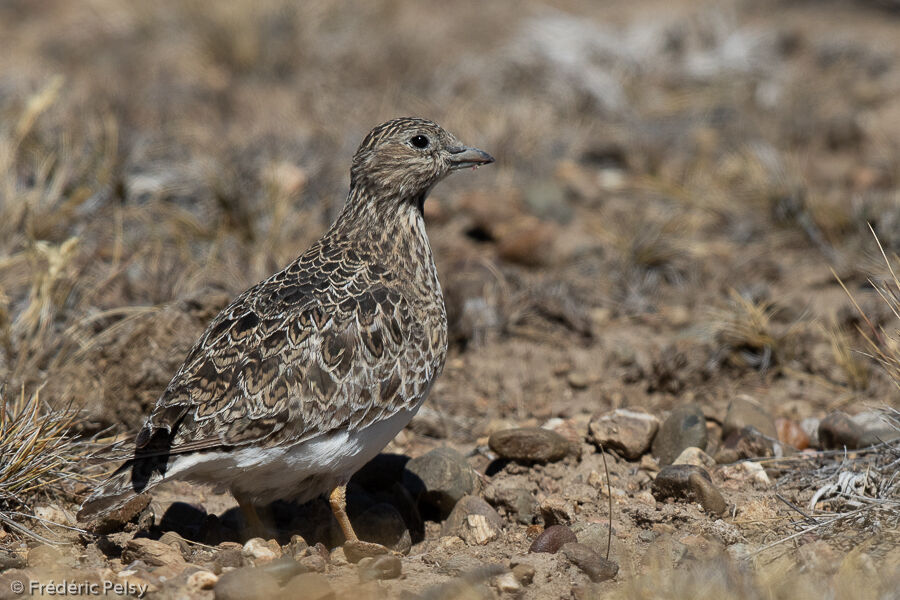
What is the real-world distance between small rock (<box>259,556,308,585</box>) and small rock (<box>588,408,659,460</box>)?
224 cm

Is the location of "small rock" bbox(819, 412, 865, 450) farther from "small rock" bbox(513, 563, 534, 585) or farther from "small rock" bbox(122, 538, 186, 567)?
"small rock" bbox(122, 538, 186, 567)

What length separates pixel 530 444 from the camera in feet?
20.1

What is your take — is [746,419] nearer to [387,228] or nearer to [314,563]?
[387,228]

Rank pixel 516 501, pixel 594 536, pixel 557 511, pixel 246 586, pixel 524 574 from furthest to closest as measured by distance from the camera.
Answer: pixel 516 501 → pixel 557 511 → pixel 594 536 → pixel 524 574 → pixel 246 586

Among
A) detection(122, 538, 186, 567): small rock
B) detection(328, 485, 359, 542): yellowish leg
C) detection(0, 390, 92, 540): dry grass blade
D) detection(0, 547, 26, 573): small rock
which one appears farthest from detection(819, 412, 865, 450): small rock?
detection(0, 547, 26, 573): small rock

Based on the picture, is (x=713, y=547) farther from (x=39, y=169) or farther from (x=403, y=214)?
(x=39, y=169)

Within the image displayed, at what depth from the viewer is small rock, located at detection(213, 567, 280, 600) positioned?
4.33 m

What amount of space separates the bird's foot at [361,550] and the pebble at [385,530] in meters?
0.36

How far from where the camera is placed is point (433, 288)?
5816 mm

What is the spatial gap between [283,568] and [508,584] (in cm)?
106

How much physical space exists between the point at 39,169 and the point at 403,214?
431 centimetres

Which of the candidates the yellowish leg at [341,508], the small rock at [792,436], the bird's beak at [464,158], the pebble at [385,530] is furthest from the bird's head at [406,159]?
the small rock at [792,436]

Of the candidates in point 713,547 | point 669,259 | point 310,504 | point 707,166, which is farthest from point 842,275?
point 310,504

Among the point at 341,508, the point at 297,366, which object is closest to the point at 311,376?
the point at 297,366
